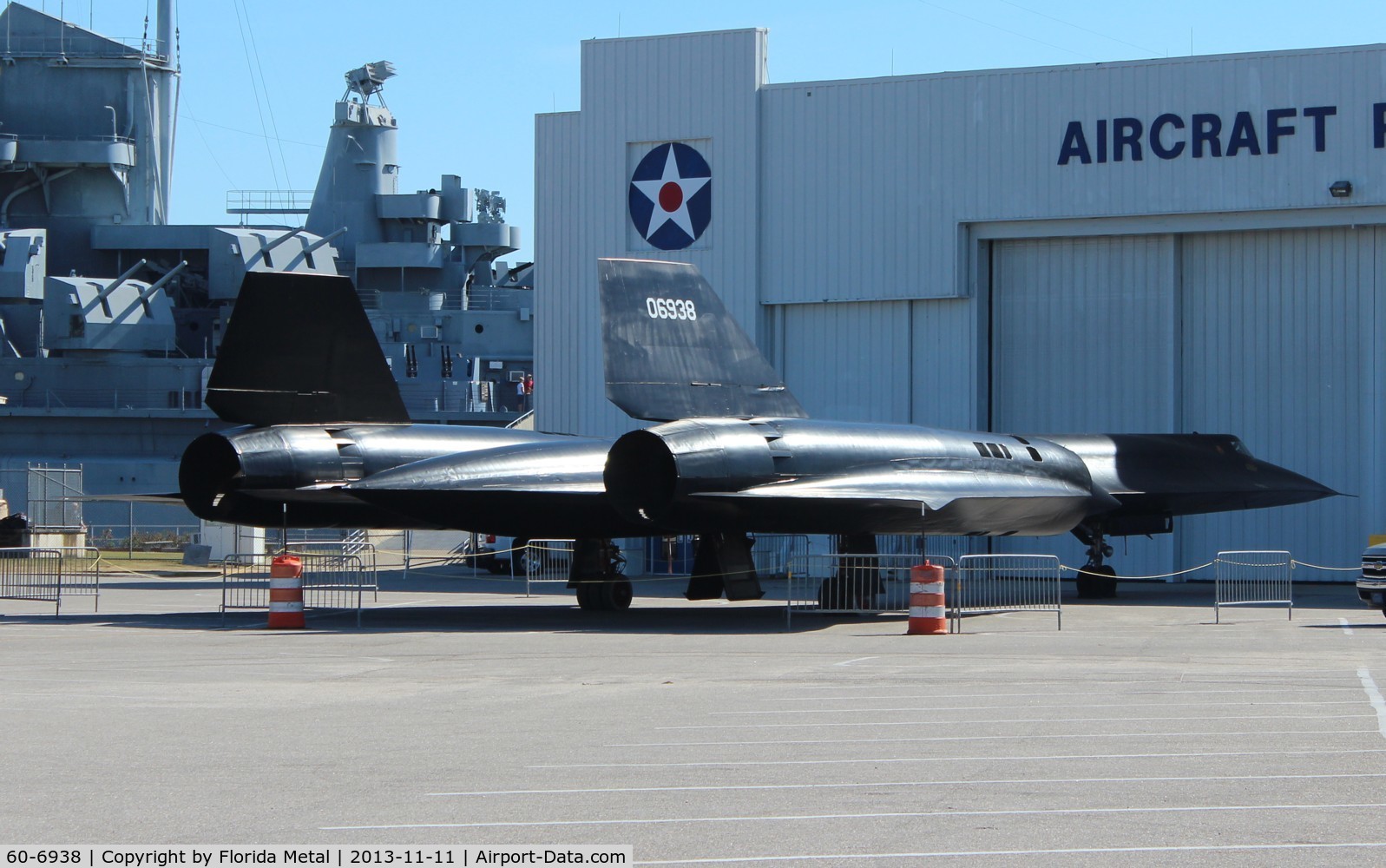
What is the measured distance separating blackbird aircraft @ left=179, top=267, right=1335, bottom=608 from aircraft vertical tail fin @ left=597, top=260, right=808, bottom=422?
0.03 metres

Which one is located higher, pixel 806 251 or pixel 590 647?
pixel 806 251

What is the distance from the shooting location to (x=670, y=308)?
18922mm

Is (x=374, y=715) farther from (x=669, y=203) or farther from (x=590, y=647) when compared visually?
(x=669, y=203)

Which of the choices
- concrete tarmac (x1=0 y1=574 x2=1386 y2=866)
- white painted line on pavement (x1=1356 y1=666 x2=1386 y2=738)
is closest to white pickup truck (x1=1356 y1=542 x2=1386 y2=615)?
concrete tarmac (x1=0 y1=574 x2=1386 y2=866)

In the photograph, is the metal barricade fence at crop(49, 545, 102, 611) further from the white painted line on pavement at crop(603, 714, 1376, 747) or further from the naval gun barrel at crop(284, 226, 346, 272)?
the white painted line on pavement at crop(603, 714, 1376, 747)

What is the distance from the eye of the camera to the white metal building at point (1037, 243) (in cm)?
2691

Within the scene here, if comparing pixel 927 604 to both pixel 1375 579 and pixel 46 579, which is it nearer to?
pixel 1375 579

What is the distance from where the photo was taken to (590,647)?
1484 centimetres

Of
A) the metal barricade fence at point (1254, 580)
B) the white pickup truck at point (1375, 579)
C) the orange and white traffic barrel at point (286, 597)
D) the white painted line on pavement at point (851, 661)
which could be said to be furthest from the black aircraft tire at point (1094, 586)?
the orange and white traffic barrel at point (286, 597)

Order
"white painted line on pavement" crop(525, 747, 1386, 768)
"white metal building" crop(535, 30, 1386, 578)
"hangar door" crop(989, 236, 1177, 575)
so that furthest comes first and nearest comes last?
"hangar door" crop(989, 236, 1177, 575) < "white metal building" crop(535, 30, 1386, 578) < "white painted line on pavement" crop(525, 747, 1386, 768)

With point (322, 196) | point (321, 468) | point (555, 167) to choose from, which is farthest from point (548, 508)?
point (322, 196)

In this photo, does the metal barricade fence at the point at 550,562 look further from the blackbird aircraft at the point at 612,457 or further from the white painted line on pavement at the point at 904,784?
the white painted line on pavement at the point at 904,784

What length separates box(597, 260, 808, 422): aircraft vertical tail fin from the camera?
18.2m

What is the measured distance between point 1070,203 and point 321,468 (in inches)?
624
